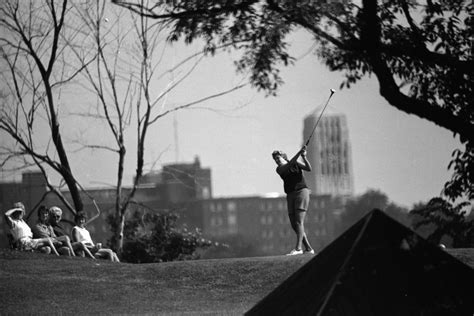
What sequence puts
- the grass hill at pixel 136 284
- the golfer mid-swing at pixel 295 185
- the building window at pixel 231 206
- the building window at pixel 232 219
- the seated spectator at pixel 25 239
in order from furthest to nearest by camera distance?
the building window at pixel 231 206 → the building window at pixel 232 219 → the seated spectator at pixel 25 239 → the golfer mid-swing at pixel 295 185 → the grass hill at pixel 136 284

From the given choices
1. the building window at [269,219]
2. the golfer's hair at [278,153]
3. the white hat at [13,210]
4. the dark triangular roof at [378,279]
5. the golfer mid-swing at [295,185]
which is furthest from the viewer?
the building window at [269,219]

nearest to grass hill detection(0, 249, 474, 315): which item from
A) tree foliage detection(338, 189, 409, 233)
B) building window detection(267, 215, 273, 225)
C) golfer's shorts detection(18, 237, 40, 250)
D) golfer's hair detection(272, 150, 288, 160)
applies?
golfer's shorts detection(18, 237, 40, 250)

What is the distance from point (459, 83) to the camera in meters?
13.9

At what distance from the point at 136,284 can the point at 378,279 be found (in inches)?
401

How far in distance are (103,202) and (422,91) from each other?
21501mm

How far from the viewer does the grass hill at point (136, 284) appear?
15.4 metres

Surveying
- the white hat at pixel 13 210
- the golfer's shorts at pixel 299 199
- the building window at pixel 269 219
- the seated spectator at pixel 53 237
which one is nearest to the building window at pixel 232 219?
the building window at pixel 269 219

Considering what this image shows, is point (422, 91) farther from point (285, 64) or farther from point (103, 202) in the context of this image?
point (103, 202)

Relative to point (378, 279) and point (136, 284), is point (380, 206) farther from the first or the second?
point (378, 279)

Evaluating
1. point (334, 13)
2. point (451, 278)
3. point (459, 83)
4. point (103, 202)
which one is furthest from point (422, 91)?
point (103, 202)

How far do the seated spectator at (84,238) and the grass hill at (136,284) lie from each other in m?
0.82

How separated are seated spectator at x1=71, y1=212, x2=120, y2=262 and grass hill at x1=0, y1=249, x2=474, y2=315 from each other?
820 mm

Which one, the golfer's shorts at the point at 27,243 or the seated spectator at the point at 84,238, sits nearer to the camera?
the golfer's shorts at the point at 27,243

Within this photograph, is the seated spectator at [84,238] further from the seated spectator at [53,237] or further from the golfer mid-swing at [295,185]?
the golfer mid-swing at [295,185]
